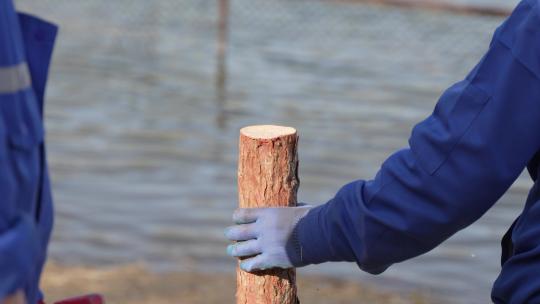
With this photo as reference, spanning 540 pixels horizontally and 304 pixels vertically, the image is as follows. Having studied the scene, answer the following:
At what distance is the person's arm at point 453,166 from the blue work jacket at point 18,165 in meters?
0.74

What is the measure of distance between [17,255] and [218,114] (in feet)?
23.4

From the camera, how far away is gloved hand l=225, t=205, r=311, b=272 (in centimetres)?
246

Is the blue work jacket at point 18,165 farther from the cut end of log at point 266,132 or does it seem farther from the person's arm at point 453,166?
the cut end of log at point 266,132

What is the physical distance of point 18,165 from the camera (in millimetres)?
1614

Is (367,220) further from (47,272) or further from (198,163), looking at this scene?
(198,163)

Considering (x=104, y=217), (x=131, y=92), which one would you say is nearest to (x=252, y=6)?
(x=131, y=92)

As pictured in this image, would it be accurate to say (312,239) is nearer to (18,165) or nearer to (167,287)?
(18,165)

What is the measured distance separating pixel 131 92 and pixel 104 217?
315cm

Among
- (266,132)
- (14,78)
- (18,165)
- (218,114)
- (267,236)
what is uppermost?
(14,78)

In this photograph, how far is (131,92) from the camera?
931 cm

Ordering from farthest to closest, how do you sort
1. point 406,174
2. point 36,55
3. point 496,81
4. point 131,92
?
point 131,92 → point 406,174 → point 496,81 → point 36,55

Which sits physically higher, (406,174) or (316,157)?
(406,174)

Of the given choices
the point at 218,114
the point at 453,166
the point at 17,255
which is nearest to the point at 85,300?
the point at 17,255

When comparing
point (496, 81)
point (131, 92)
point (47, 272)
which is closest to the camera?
point (496, 81)
